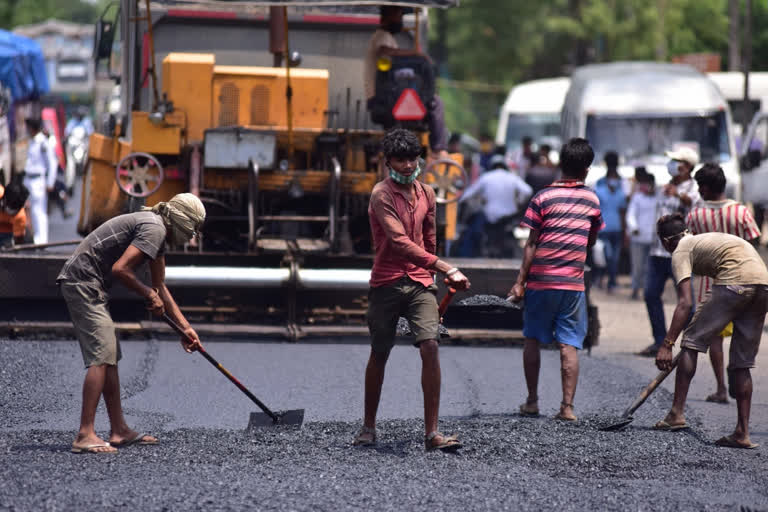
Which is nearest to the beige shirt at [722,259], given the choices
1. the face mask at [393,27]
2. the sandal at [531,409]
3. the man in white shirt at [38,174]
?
the sandal at [531,409]

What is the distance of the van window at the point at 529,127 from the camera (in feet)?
87.0

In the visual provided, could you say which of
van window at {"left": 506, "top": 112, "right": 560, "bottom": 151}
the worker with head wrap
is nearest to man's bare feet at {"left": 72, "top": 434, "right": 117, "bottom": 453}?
the worker with head wrap

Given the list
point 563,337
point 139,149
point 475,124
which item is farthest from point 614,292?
point 475,124

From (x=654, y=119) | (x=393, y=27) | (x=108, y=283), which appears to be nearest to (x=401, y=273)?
(x=108, y=283)

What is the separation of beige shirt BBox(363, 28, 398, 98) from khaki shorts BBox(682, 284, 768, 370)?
459 cm

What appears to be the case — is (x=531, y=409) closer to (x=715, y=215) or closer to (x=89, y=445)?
(x=715, y=215)

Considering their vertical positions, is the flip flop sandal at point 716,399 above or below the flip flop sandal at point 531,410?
below

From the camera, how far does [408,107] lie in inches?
427

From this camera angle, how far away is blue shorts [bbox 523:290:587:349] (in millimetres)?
7715

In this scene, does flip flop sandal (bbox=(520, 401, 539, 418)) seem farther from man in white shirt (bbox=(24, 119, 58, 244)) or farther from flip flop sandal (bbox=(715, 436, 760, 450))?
man in white shirt (bbox=(24, 119, 58, 244))

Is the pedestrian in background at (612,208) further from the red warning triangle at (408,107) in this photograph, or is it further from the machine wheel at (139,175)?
the machine wheel at (139,175)

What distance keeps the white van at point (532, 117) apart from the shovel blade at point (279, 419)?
63.7ft

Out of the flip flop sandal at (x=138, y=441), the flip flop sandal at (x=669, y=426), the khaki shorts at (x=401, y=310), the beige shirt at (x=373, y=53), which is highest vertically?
the beige shirt at (x=373, y=53)

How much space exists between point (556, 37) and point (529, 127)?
1784 cm
